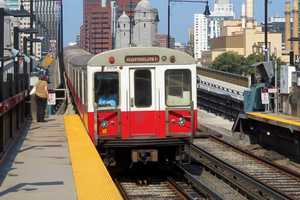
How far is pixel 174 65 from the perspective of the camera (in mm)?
13820

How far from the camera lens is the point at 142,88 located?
45.2 ft

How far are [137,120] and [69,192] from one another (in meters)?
5.65

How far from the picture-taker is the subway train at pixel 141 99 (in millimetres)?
13609

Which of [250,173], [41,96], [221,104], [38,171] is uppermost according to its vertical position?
[41,96]

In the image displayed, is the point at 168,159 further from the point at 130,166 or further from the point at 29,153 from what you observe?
the point at 29,153

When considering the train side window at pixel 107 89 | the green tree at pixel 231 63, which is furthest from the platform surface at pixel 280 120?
the green tree at pixel 231 63

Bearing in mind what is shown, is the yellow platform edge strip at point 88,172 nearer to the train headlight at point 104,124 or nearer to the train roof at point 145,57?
the train headlight at point 104,124

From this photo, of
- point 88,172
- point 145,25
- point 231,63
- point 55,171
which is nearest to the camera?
point 88,172

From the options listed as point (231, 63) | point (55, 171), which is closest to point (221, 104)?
point (55, 171)

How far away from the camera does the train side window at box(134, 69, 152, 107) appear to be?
13.7 m

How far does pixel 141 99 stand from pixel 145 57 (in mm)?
889

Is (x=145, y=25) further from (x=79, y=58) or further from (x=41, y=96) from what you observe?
(x=41, y=96)

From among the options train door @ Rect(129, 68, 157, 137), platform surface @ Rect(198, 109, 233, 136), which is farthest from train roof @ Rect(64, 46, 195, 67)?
platform surface @ Rect(198, 109, 233, 136)

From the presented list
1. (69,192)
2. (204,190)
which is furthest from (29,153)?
(69,192)
